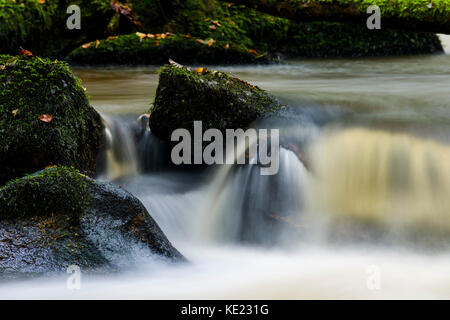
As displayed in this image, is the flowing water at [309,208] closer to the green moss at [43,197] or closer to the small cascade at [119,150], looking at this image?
the small cascade at [119,150]

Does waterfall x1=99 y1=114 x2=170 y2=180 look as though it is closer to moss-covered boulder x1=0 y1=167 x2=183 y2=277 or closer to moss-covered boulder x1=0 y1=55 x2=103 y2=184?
moss-covered boulder x1=0 y1=55 x2=103 y2=184

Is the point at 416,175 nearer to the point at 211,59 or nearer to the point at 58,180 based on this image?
the point at 58,180

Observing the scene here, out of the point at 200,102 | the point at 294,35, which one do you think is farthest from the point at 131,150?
the point at 294,35

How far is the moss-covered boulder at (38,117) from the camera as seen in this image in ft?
13.1

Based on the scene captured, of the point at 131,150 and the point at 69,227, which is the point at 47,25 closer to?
the point at 131,150

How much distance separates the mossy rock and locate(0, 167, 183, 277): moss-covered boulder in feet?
18.5

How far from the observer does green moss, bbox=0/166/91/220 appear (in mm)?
3326

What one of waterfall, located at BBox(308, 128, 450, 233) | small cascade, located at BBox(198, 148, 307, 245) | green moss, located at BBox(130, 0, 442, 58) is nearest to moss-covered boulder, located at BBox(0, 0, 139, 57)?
green moss, located at BBox(130, 0, 442, 58)

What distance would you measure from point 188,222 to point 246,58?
5.11m

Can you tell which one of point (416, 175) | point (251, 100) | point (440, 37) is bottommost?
point (416, 175)

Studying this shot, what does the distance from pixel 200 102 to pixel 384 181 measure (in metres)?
1.65

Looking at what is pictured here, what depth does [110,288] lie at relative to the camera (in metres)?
3.13

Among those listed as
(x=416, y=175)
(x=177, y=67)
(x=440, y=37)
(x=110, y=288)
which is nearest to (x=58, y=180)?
(x=110, y=288)

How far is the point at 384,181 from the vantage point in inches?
181
